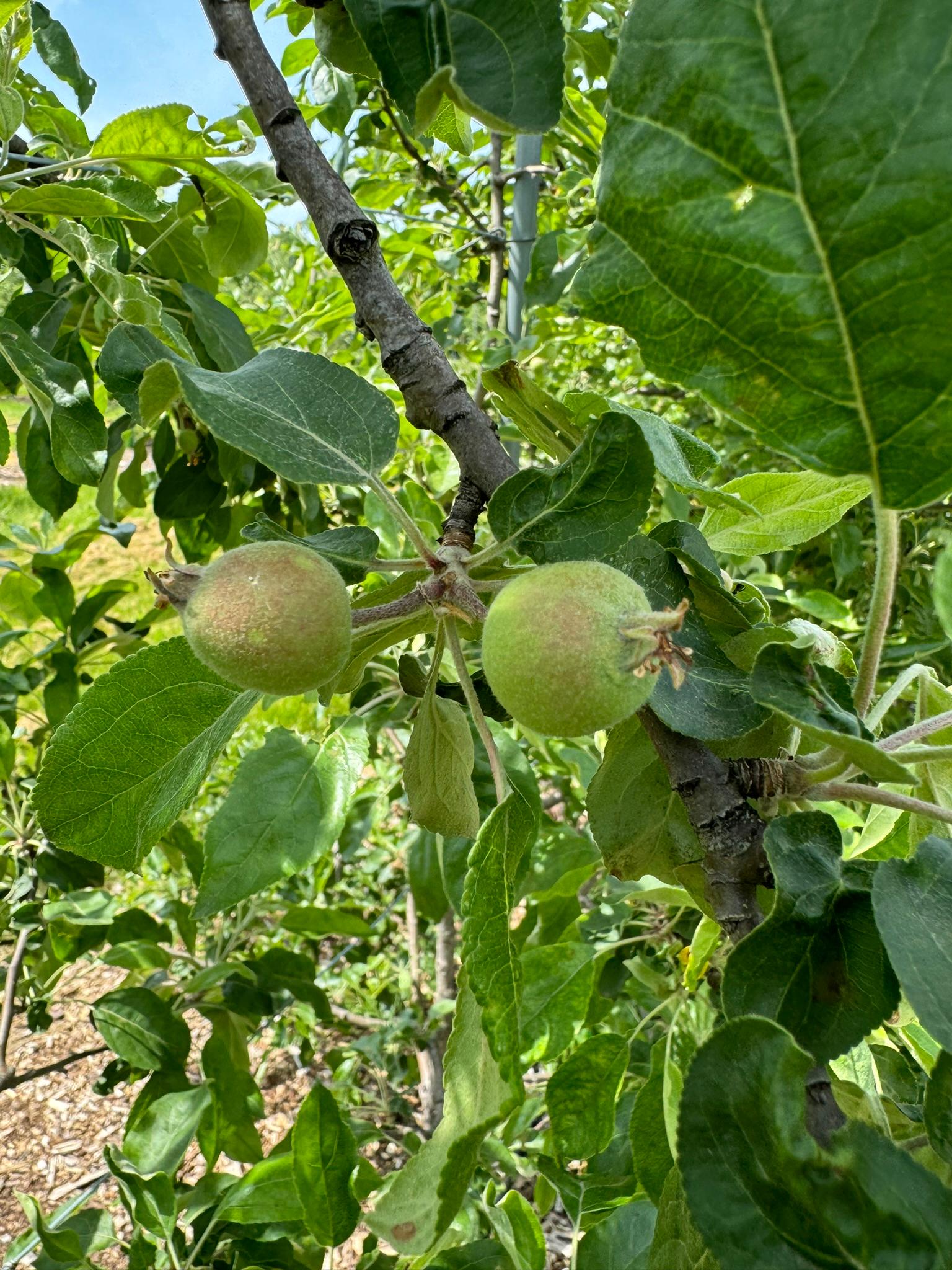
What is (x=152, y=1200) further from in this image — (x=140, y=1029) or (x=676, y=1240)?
(x=676, y=1240)

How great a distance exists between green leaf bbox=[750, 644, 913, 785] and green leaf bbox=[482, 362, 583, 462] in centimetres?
26

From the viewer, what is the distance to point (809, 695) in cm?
54

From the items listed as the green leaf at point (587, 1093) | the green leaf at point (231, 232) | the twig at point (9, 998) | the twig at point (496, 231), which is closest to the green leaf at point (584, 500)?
the green leaf at point (587, 1093)

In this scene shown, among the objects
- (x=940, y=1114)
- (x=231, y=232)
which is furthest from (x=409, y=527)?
(x=231, y=232)

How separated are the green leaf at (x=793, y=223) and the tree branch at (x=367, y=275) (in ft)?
0.88

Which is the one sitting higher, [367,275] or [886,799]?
[367,275]

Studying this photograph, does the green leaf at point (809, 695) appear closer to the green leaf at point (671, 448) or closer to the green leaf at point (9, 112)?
the green leaf at point (671, 448)

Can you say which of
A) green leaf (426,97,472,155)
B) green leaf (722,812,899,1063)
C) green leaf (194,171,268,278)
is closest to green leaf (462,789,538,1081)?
green leaf (722,812,899,1063)

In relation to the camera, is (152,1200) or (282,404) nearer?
(282,404)

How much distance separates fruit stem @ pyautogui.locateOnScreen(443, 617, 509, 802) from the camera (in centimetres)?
70

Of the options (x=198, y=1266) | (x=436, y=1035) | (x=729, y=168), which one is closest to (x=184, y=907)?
(x=436, y=1035)

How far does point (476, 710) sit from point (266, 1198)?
1056mm

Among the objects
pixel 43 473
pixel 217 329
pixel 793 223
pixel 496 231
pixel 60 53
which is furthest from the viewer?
pixel 496 231

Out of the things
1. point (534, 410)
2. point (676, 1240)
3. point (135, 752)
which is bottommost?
point (676, 1240)
